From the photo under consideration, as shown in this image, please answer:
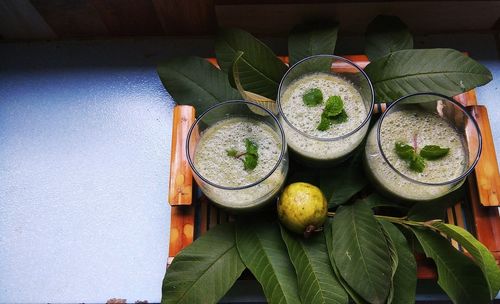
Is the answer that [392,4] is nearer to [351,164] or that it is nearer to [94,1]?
[351,164]

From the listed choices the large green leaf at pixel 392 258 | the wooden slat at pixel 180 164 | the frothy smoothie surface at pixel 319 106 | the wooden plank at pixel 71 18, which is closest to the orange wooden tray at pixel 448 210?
the wooden slat at pixel 180 164

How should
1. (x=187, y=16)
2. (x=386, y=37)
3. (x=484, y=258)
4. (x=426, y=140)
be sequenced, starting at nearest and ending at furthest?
(x=484, y=258) < (x=426, y=140) < (x=386, y=37) < (x=187, y=16)

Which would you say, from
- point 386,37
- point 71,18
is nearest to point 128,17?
point 71,18

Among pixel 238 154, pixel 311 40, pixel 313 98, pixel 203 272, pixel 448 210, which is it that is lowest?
pixel 203 272

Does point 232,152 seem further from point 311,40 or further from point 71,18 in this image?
point 71,18

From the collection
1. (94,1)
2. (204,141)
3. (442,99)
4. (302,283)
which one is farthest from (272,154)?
(94,1)

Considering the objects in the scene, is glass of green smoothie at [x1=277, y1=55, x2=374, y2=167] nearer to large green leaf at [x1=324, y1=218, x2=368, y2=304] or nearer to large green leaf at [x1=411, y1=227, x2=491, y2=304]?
large green leaf at [x1=324, y1=218, x2=368, y2=304]

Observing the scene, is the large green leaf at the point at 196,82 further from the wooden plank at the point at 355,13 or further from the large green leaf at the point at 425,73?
the large green leaf at the point at 425,73
